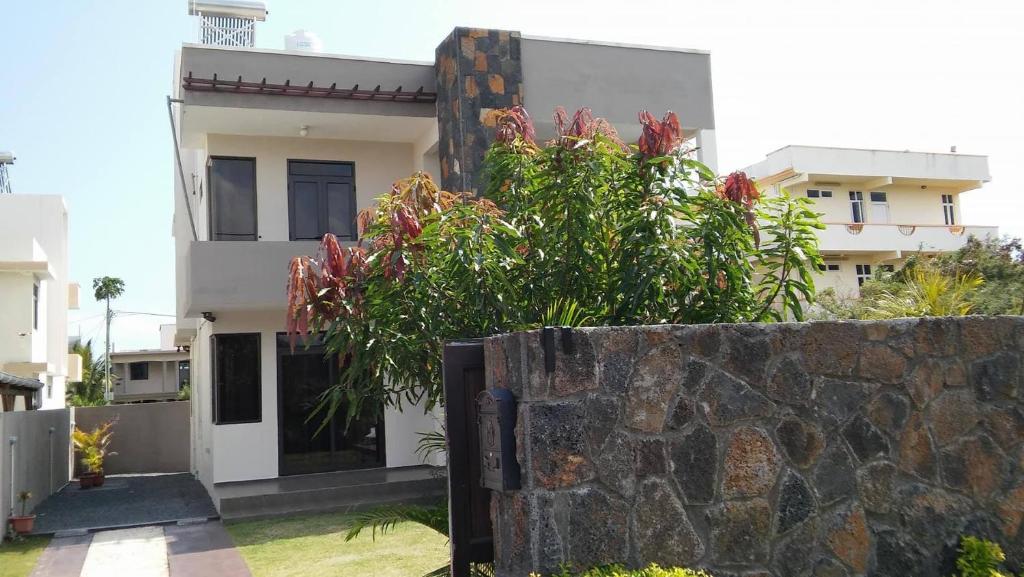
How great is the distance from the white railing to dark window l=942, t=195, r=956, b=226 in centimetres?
3108

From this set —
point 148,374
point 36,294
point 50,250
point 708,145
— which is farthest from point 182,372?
point 708,145

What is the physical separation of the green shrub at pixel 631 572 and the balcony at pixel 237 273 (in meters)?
9.83

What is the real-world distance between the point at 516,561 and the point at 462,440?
2.54 ft

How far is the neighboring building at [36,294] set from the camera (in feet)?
69.2

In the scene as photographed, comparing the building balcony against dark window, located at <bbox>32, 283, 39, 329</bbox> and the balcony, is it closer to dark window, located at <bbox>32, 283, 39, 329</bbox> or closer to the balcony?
the balcony

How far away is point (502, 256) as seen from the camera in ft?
20.4

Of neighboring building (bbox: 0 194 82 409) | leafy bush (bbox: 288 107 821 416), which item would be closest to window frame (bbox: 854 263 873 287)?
neighboring building (bbox: 0 194 82 409)

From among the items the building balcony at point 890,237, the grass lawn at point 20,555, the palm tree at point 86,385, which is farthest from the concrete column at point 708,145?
the palm tree at point 86,385

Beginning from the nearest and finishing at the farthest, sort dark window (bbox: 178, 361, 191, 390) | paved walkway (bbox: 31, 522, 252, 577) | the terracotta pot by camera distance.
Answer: paved walkway (bbox: 31, 522, 252, 577) < the terracotta pot < dark window (bbox: 178, 361, 191, 390)

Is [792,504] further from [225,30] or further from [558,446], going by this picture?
[225,30]

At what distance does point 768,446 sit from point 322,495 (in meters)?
9.11

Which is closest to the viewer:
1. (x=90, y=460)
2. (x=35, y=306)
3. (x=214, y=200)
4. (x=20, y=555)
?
(x=20, y=555)

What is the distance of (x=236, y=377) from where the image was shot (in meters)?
15.0

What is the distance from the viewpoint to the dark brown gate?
5039 mm
